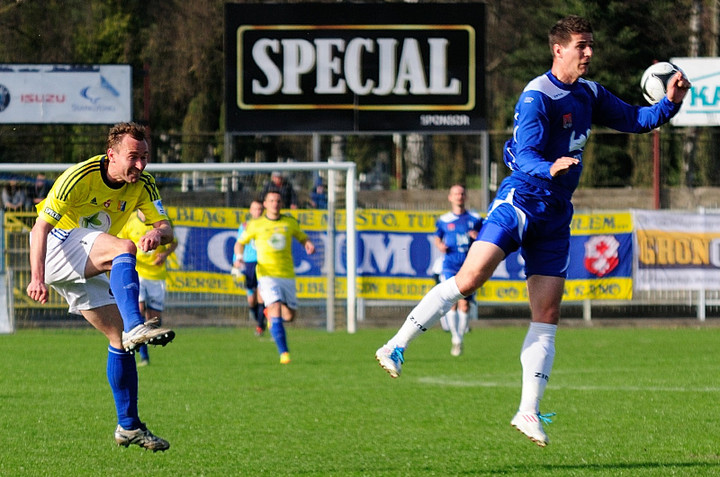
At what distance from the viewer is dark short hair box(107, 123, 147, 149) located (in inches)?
295

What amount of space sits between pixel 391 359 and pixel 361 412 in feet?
11.3

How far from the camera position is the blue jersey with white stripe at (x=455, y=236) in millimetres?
15656

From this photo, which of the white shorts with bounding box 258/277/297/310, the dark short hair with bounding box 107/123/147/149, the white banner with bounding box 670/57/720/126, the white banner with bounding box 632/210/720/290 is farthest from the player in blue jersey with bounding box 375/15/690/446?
the white banner with bounding box 670/57/720/126

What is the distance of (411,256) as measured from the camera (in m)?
20.2

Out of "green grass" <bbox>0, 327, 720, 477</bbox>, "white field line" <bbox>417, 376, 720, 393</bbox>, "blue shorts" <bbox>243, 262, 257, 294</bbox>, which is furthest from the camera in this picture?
"blue shorts" <bbox>243, 262, 257, 294</bbox>

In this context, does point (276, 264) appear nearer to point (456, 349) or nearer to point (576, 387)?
point (456, 349)

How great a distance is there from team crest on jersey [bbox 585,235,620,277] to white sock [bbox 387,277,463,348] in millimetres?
13576

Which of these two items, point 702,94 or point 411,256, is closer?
point 411,256

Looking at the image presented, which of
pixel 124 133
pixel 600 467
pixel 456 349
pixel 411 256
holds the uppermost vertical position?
pixel 124 133

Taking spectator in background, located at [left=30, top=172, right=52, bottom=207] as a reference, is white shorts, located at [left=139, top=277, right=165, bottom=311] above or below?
below

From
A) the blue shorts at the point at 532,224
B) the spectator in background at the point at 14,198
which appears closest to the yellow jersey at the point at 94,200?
the blue shorts at the point at 532,224

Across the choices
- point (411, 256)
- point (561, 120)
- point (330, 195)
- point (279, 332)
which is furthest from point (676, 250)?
point (561, 120)

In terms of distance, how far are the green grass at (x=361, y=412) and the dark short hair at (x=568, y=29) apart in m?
2.50

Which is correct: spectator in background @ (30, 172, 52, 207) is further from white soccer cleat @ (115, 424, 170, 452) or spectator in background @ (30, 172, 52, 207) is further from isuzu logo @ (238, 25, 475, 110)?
white soccer cleat @ (115, 424, 170, 452)
